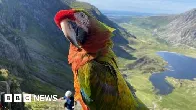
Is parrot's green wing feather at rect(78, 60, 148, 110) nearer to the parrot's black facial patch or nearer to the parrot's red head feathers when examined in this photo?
the parrot's black facial patch

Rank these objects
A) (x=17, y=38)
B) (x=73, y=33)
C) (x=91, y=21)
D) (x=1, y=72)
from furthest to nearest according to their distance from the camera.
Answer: (x=17, y=38) → (x=1, y=72) → (x=91, y=21) → (x=73, y=33)

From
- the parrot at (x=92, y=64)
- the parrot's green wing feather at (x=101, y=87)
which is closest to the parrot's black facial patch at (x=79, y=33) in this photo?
the parrot at (x=92, y=64)

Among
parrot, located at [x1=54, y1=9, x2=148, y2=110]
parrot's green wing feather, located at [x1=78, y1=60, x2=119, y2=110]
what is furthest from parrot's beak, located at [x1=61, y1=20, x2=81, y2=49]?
parrot's green wing feather, located at [x1=78, y1=60, x2=119, y2=110]

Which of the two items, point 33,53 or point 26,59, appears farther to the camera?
point 33,53

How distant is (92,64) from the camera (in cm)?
493

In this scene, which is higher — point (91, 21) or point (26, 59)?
point (91, 21)

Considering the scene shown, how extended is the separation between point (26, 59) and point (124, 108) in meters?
159

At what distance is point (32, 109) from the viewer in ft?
81.4

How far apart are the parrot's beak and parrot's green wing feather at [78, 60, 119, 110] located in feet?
1.26

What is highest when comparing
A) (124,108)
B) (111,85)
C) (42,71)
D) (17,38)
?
(111,85)

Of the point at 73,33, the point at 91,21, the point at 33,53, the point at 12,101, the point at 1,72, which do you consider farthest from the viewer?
the point at 33,53

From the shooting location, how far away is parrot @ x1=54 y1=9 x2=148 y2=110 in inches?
191

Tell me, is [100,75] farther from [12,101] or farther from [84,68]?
[12,101]

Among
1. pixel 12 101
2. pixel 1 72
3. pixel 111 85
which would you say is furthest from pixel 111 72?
pixel 1 72
